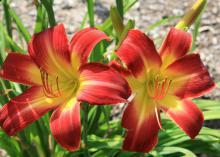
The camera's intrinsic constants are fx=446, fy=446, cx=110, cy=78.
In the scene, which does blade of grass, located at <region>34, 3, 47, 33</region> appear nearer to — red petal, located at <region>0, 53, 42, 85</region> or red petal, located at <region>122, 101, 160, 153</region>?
red petal, located at <region>0, 53, 42, 85</region>

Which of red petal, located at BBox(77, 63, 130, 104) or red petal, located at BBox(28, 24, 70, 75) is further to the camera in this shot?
red petal, located at BBox(28, 24, 70, 75)

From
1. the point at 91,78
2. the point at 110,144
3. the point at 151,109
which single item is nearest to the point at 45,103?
the point at 91,78

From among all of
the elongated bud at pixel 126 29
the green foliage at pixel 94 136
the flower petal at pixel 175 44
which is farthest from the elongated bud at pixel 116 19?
the green foliage at pixel 94 136

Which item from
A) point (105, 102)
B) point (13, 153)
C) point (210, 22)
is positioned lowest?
point (13, 153)

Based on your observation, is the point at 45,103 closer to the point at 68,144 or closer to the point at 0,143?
the point at 68,144

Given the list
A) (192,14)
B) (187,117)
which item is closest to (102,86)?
(187,117)

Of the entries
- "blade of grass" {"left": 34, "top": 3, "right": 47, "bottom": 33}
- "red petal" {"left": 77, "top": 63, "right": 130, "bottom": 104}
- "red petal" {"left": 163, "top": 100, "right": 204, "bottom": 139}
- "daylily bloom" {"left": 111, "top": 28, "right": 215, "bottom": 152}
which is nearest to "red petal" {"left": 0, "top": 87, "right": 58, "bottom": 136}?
"red petal" {"left": 77, "top": 63, "right": 130, "bottom": 104}

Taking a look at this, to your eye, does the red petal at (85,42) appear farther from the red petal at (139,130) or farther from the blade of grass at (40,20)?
the blade of grass at (40,20)

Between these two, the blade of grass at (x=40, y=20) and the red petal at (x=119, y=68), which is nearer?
the red petal at (x=119, y=68)
